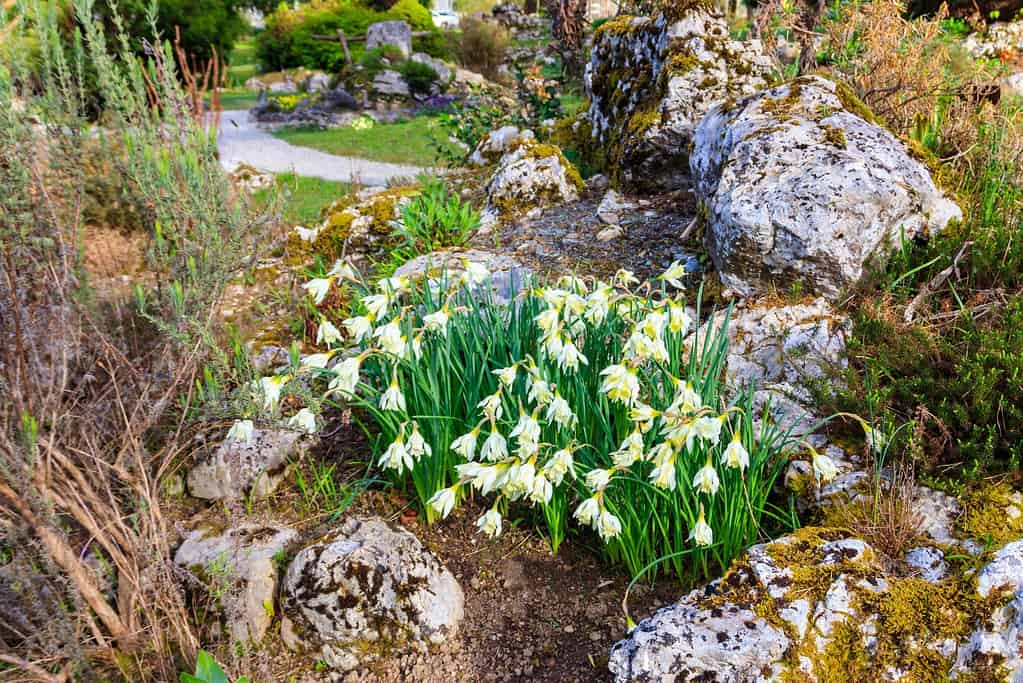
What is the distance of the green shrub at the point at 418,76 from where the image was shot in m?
16.5

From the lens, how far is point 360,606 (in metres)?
2.51

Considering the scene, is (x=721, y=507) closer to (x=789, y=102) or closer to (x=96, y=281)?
(x=789, y=102)

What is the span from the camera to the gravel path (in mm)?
9844

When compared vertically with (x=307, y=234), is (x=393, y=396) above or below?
above

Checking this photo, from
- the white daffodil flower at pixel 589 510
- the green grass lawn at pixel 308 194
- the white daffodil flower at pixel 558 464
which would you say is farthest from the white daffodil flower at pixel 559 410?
the green grass lawn at pixel 308 194

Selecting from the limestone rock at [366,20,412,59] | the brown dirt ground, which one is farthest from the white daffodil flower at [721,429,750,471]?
the limestone rock at [366,20,412,59]

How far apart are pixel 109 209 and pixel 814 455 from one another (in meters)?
4.81

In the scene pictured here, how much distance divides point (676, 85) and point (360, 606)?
13.7ft

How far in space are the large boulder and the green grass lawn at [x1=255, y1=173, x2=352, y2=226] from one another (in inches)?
112

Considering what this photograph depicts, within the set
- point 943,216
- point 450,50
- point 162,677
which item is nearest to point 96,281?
point 162,677

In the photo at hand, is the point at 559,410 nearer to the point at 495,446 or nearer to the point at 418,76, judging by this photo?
the point at 495,446

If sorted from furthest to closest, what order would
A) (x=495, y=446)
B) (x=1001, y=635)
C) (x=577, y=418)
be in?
(x=577, y=418)
(x=495, y=446)
(x=1001, y=635)

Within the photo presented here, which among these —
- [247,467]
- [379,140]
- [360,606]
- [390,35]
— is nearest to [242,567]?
[360,606]

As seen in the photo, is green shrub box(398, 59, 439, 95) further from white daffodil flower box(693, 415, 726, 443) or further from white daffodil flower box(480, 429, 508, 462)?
white daffodil flower box(693, 415, 726, 443)
